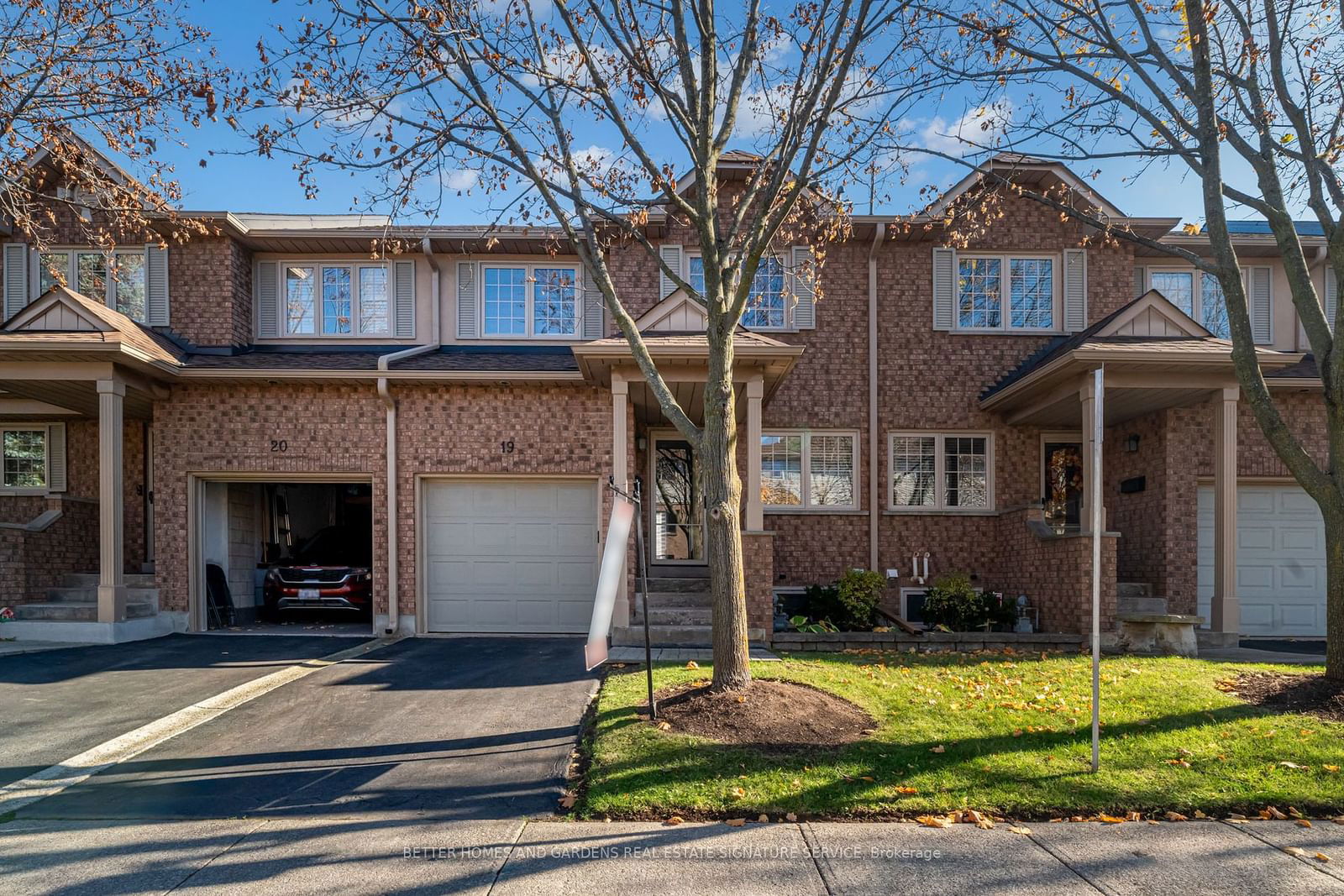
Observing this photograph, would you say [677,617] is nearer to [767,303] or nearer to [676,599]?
[676,599]

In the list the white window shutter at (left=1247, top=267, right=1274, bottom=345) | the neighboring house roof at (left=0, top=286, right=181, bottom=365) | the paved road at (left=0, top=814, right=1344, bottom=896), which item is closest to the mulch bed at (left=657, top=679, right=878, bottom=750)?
the paved road at (left=0, top=814, right=1344, bottom=896)

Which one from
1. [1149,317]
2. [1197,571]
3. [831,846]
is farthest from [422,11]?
[1197,571]

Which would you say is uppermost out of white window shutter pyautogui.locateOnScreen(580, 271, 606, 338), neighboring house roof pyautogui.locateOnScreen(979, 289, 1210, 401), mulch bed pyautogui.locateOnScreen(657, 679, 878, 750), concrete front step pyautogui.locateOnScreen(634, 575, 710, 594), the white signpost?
white window shutter pyautogui.locateOnScreen(580, 271, 606, 338)

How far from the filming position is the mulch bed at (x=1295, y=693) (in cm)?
609

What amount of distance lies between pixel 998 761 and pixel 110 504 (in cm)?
1085

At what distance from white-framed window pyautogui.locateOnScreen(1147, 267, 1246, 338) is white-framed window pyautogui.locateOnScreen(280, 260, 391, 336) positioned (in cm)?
1262

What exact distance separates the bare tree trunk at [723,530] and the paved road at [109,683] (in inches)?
190

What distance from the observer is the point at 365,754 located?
5.55 meters

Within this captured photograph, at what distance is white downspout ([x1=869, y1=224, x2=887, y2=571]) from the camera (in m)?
12.0

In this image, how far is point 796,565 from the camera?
472 inches

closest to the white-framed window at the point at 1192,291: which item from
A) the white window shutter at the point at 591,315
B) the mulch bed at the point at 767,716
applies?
the white window shutter at the point at 591,315

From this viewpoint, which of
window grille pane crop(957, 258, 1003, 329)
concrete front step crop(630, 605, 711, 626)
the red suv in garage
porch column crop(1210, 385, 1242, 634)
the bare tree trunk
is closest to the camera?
the bare tree trunk

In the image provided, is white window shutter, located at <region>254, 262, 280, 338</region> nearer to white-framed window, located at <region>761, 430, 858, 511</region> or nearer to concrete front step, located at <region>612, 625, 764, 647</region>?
concrete front step, located at <region>612, 625, 764, 647</region>

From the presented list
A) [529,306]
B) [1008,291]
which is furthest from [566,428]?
[1008,291]
